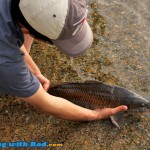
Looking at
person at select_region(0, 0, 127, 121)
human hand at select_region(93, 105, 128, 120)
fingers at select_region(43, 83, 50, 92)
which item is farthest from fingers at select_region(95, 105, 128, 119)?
person at select_region(0, 0, 127, 121)

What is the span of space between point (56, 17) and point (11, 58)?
14.5 inches

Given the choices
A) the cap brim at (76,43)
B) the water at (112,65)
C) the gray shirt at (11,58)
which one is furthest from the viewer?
the water at (112,65)

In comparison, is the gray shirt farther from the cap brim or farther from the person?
the cap brim

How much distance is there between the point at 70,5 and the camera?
6.11ft

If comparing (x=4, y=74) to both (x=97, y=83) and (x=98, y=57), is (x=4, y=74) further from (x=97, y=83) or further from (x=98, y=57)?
(x=98, y=57)

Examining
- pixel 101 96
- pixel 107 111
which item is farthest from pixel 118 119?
pixel 101 96

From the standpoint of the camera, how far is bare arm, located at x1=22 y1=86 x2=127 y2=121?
7.35ft

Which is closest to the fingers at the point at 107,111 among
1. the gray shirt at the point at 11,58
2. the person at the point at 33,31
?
the person at the point at 33,31

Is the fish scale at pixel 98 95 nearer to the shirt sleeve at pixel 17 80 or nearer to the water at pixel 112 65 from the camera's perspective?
the water at pixel 112 65

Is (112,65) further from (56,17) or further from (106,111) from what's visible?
(56,17)

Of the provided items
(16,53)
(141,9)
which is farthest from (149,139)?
(141,9)

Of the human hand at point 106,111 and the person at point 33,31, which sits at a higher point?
the person at point 33,31

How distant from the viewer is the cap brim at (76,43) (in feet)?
6.60

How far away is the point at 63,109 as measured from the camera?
243 centimetres
